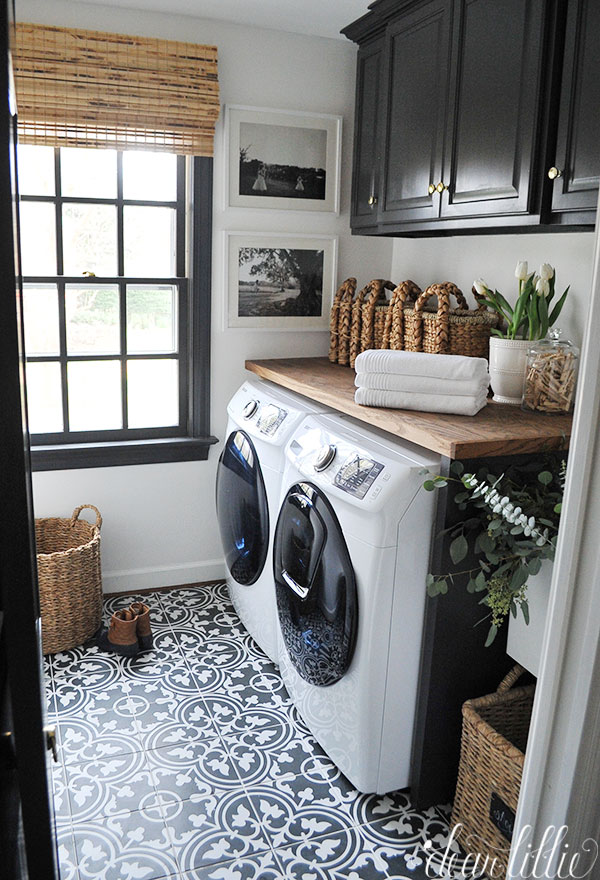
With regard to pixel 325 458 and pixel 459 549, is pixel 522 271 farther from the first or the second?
pixel 459 549

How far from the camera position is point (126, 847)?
1.86m

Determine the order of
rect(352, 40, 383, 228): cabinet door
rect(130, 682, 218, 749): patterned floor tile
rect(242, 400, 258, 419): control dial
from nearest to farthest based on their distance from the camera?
rect(130, 682, 218, 749): patterned floor tile < rect(242, 400, 258, 419): control dial < rect(352, 40, 383, 228): cabinet door

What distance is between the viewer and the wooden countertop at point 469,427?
1.78 m

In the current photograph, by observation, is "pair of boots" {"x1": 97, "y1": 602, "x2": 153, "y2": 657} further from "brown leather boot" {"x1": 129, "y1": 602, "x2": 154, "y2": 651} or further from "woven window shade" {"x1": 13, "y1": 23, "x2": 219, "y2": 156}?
"woven window shade" {"x1": 13, "y1": 23, "x2": 219, "y2": 156}

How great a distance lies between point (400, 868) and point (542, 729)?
84cm

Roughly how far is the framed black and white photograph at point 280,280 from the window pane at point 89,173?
493 millimetres

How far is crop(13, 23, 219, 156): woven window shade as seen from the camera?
2.60m

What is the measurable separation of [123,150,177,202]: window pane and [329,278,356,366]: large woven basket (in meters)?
0.76

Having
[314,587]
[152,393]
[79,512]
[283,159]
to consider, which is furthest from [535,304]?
[79,512]

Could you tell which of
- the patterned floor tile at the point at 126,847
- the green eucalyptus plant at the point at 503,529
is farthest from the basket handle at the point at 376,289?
the patterned floor tile at the point at 126,847

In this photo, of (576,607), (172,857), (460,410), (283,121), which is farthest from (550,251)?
(172,857)

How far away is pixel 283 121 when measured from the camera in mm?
2967

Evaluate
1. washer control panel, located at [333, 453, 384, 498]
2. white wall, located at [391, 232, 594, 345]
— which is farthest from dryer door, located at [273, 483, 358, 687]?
white wall, located at [391, 232, 594, 345]

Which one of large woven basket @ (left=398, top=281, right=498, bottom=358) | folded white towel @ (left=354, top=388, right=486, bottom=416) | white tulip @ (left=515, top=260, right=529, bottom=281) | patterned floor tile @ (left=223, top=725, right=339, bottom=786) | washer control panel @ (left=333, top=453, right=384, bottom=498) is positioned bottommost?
patterned floor tile @ (left=223, top=725, right=339, bottom=786)
